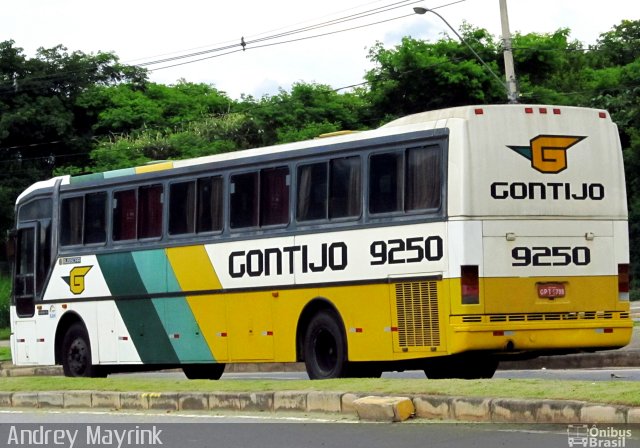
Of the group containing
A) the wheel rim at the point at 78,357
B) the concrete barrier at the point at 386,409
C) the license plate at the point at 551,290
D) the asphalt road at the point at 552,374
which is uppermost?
the license plate at the point at 551,290

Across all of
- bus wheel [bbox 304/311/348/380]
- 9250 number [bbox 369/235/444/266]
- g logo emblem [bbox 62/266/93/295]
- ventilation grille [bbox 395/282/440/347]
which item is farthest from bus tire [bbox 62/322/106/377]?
A: ventilation grille [bbox 395/282/440/347]

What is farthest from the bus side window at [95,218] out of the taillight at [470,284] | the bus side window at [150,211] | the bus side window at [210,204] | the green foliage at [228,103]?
the green foliage at [228,103]

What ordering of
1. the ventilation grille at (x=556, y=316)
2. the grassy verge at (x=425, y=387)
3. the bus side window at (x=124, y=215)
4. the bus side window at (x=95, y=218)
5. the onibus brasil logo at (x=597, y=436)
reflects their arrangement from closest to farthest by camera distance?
the onibus brasil logo at (x=597, y=436)
the grassy verge at (x=425, y=387)
the ventilation grille at (x=556, y=316)
the bus side window at (x=124, y=215)
the bus side window at (x=95, y=218)

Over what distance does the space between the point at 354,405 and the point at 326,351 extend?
4.80 meters

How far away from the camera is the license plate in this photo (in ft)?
52.5

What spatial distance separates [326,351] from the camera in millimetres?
17594

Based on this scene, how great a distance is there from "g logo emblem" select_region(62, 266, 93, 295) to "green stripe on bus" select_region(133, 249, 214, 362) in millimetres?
1483

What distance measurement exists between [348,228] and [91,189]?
6.04 meters

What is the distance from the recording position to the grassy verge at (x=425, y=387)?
37.8ft

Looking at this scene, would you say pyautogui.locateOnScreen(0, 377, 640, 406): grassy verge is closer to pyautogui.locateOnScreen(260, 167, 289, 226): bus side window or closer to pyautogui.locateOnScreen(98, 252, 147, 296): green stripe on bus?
pyautogui.locateOnScreen(260, 167, 289, 226): bus side window

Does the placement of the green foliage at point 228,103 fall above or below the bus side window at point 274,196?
above

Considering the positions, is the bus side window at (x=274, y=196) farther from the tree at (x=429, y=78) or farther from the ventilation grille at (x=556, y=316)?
the tree at (x=429, y=78)

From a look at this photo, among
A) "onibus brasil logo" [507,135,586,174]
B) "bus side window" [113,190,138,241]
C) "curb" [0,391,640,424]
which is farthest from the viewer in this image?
"bus side window" [113,190,138,241]

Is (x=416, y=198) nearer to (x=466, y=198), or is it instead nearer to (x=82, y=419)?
(x=466, y=198)
